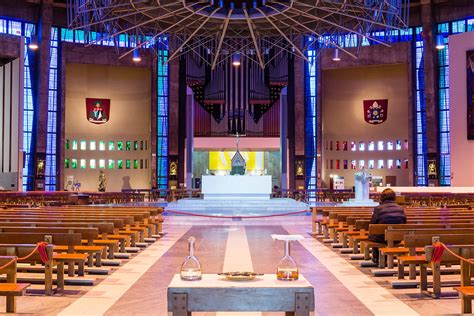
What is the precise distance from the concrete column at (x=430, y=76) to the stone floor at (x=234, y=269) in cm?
2290

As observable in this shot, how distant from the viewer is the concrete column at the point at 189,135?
1488 inches

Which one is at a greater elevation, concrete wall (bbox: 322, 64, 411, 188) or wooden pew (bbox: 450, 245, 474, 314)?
concrete wall (bbox: 322, 64, 411, 188)

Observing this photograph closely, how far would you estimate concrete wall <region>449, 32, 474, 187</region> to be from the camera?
32.2 meters

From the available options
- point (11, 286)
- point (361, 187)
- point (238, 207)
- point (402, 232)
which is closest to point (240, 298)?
point (11, 286)

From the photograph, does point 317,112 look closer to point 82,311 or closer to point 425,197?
point 425,197

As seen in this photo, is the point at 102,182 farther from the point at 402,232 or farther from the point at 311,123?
the point at 402,232

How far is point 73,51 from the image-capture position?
35719 millimetres

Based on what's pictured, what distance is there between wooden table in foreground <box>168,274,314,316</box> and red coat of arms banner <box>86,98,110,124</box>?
35.6m

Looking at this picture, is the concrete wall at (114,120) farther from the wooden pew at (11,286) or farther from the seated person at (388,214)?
the wooden pew at (11,286)

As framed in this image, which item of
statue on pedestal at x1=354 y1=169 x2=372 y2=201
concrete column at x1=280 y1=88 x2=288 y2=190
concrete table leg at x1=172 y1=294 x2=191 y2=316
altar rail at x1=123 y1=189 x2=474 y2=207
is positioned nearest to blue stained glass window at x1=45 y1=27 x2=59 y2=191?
altar rail at x1=123 y1=189 x2=474 y2=207

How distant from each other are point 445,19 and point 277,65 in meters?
10.3

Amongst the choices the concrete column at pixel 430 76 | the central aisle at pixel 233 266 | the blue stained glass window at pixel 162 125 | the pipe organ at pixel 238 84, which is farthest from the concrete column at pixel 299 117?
the central aisle at pixel 233 266

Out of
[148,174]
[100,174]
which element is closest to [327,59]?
[148,174]

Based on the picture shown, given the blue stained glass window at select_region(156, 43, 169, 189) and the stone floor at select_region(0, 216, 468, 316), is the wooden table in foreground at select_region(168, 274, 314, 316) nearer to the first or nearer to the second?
the stone floor at select_region(0, 216, 468, 316)
